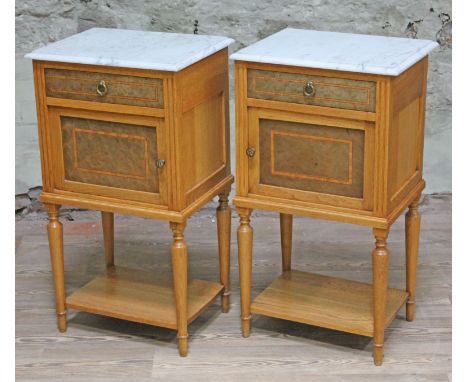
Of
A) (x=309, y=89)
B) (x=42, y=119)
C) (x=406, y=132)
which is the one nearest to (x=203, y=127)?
(x=309, y=89)

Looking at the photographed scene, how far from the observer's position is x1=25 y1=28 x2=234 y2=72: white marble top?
3.02 metres

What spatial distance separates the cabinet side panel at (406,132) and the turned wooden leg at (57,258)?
110 cm

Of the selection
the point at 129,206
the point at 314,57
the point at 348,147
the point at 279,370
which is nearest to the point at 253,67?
the point at 314,57

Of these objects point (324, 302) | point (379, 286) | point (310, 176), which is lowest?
point (324, 302)

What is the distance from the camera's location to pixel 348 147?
119 inches

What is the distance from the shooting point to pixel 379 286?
3152 mm

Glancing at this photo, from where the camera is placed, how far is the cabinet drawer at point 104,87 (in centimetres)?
303

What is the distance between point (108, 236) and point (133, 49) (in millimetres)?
883

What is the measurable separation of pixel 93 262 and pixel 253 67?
4.23 ft

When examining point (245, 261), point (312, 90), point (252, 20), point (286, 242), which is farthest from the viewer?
point (252, 20)

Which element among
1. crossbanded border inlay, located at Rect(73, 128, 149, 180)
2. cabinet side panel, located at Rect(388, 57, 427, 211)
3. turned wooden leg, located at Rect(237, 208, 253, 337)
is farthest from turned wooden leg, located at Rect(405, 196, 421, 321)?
crossbanded border inlay, located at Rect(73, 128, 149, 180)

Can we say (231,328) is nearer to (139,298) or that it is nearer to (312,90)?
(139,298)

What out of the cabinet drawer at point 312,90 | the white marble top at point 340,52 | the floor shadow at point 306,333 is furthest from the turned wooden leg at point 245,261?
the white marble top at point 340,52

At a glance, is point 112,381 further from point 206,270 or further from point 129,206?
point 206,270
